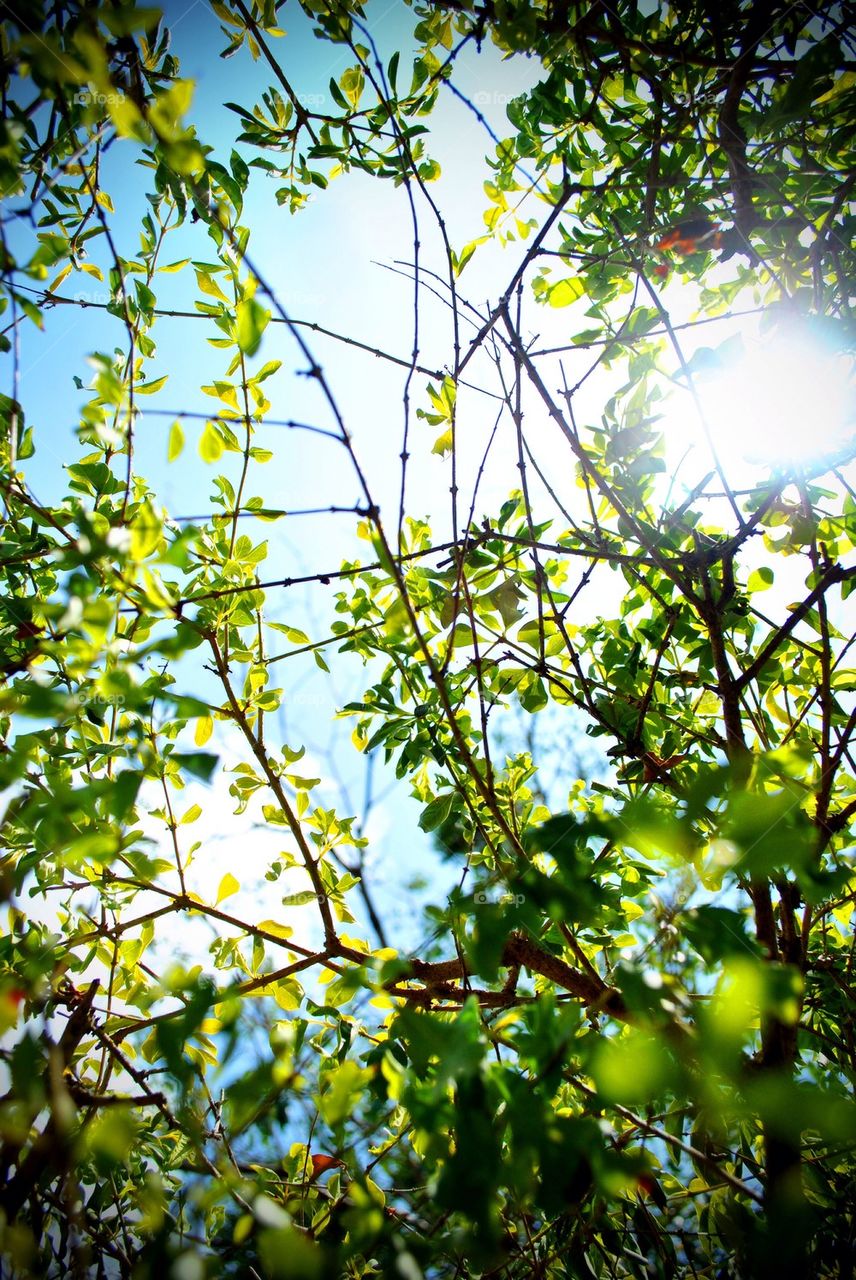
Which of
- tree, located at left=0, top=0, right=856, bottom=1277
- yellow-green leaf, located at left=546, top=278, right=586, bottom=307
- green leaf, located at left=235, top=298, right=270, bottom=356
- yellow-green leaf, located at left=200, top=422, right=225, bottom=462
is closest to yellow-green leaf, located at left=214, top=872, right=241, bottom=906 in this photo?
tree, located at left=0, top=0, right=856, bottom=1277

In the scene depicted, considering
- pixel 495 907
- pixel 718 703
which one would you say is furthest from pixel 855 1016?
pixel 495 907

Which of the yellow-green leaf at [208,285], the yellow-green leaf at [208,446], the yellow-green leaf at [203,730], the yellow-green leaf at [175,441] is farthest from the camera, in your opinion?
the yellow-green leaf at [203,730]

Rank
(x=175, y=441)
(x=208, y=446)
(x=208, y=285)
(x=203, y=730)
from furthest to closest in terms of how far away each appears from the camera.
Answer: (x=203, y=730) → (x=208, y=285) → (x=208, y=446) → (x=175, y=441)

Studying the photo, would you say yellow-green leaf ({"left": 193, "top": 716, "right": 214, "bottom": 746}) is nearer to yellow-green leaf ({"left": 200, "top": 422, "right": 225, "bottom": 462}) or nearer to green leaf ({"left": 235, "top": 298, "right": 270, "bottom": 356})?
yellow-green leaf ({"left": 200, "top": 422, "right": 225, "bottom": 462})

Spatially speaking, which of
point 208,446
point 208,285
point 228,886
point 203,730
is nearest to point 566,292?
point 208,285

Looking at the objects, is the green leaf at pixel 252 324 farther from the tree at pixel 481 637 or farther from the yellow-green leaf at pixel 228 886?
the yellow-green leaf at pixel 228 886

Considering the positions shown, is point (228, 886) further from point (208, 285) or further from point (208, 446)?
point (208, 285)

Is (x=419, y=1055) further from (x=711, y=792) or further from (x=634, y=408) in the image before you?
(x=634, y=408)

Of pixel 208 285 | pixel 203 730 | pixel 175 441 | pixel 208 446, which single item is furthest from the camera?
pixel 203 730

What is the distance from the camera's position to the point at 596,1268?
1360 millimetres

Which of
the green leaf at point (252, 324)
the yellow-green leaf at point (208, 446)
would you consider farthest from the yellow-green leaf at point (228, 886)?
the green leaf at point (252, 324)

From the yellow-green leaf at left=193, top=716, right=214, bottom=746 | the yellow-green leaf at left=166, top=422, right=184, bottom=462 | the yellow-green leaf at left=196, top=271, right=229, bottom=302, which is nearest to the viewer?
the yellow-green leaf at left=166, top=422, right=184, bottom=462

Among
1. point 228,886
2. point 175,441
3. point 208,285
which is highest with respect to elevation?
point 208,285

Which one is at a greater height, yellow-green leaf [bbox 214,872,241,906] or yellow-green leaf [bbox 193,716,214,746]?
yellow-green leaf [bbox 193,716,214,746]
